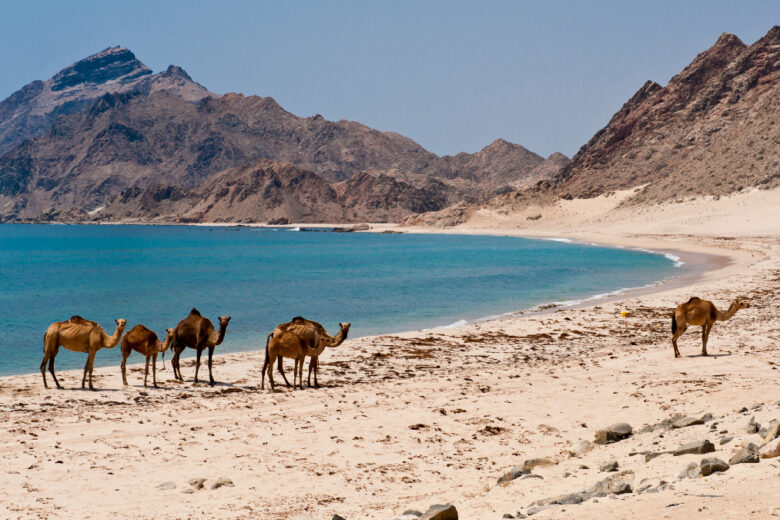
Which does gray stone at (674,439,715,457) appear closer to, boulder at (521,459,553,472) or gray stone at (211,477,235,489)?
boulder at (521,459,553,472)

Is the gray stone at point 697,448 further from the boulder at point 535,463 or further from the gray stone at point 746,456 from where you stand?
the boulder at point 535,463

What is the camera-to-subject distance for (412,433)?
12.0 meters

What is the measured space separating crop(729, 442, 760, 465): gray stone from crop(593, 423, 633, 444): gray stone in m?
2.96

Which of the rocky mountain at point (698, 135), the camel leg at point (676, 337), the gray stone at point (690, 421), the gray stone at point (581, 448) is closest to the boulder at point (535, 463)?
the gray stone at point (581, 448)

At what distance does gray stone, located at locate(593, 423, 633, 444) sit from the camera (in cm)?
1059

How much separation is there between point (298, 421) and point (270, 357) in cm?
302

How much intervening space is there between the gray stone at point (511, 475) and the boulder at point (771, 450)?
282cm

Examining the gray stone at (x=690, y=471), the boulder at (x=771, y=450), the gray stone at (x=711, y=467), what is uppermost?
the boulder at (x=771, y=450)

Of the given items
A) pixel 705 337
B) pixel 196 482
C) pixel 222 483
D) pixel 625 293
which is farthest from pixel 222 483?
pixel 625 293

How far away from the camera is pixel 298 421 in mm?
12812

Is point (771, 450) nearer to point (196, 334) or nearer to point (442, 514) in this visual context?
point (442, 514)

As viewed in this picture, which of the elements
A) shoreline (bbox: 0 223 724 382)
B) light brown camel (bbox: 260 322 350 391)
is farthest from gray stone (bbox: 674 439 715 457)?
shoreline (bbox: 0 223 724 382)

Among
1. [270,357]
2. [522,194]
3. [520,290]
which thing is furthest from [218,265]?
[522,194]

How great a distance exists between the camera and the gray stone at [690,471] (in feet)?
24.3
